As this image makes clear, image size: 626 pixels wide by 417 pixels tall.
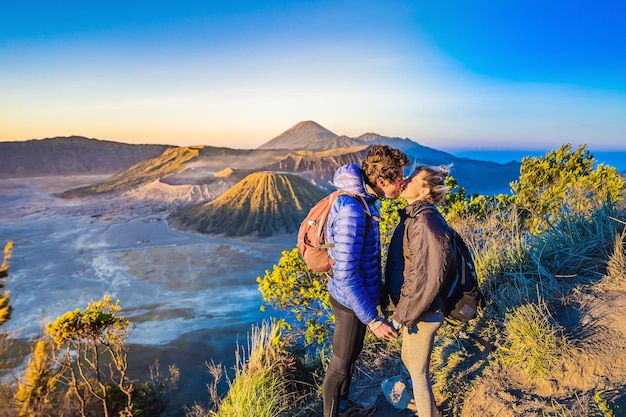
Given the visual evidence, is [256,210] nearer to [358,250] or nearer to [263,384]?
[263,384]

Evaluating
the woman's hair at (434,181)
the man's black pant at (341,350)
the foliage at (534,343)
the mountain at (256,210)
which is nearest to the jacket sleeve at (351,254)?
the man's black pant at (341,350)

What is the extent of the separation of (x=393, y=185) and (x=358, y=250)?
331 millimetres

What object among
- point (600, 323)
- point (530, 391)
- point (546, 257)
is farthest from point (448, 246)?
point (546, 257)

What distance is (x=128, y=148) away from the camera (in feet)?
286

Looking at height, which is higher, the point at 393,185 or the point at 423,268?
the point at 393,185

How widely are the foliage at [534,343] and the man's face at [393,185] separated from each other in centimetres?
126

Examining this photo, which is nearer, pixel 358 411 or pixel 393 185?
pixel 393 185

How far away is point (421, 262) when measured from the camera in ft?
5.38

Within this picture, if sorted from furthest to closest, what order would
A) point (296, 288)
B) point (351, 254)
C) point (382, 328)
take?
point (296, 288) → point (382, 328) → point (351, 254)

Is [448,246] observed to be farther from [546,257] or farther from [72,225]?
[72,225]

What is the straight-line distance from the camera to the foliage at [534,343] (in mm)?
2223

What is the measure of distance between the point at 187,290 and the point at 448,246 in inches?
940

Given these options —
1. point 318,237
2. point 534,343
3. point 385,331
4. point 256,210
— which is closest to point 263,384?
point 385,331

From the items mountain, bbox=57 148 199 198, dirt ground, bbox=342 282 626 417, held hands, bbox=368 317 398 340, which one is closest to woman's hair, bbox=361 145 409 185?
held hands, bbox=368 317 398 340
